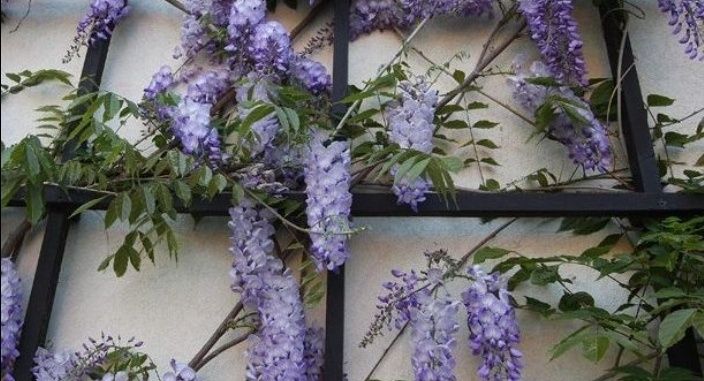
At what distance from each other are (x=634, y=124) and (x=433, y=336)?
0.63m

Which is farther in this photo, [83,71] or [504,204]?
[83,71]

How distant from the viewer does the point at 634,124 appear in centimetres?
148

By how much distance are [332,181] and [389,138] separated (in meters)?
0.20

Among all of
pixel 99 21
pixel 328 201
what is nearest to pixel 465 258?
pixel 328 201

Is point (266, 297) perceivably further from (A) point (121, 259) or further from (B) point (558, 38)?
(B) point (558, 38)

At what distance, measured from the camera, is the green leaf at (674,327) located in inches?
42.9

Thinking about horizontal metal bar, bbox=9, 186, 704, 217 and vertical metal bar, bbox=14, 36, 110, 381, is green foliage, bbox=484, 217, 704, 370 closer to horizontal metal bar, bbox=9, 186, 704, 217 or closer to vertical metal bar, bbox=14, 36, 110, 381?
horizontal metal bar, bbox=9, 186, 704, 217

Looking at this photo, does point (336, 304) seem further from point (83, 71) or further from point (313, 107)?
point (83, 71)

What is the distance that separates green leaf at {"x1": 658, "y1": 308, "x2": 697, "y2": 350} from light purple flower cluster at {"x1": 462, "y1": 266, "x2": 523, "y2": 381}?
Answer: 24 centimetres

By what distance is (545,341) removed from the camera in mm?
1387

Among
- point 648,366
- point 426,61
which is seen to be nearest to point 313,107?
point 426,61

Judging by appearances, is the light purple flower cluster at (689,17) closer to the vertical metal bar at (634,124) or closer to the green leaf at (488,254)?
the vertical metal bar at (634,124)

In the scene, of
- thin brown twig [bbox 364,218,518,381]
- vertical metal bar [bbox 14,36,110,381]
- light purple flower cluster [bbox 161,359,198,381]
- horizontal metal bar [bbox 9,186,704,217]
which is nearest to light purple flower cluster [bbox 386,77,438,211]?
horizontal metal bar [bbox 9,186,704,217]

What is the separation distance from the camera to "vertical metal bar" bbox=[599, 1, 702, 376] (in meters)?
1.33
